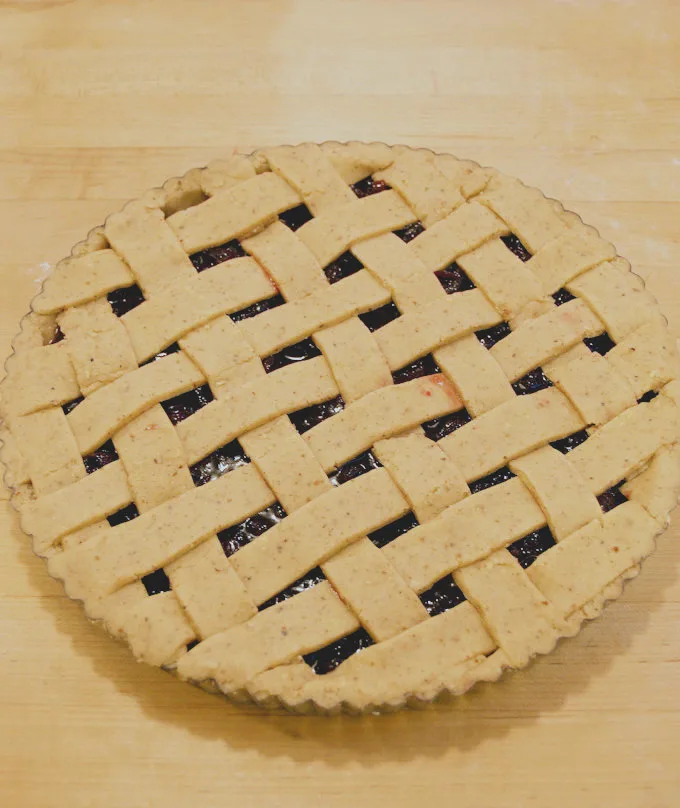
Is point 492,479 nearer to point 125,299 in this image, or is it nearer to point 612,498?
point 612,498

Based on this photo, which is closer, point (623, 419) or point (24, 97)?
point (623, 419)

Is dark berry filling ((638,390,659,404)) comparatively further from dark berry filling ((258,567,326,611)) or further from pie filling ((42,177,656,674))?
dark berry filling ((258,567,326,611))

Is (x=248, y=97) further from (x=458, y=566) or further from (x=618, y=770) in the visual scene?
(x=618, y=770)

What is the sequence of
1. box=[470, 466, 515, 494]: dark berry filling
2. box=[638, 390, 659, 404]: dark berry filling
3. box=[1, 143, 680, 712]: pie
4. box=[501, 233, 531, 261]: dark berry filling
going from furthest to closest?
box=[501, 233, 531, 261]: dark berry filling < box=[638, 390, 659, 404]: dark berry filling < box=[470, 466, 515, 494]: dark berry filling < box=[1, 143, 680, 712]: pie

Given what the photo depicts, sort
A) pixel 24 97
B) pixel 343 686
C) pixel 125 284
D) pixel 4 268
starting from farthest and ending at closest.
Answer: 1. pixel 24 97
2. pixel 4 268
3. pixel 125 284
4. pixel 343 686

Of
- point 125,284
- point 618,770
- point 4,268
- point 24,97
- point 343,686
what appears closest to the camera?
point 343,686

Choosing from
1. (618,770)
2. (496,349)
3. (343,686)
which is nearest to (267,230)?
(496,349)

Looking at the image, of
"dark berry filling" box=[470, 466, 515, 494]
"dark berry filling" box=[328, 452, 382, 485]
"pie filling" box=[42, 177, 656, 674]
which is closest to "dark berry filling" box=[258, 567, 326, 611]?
"pie filling" box=[42, 177, 656, 674]
